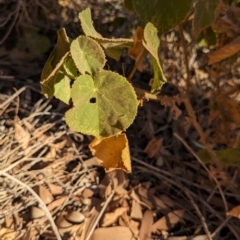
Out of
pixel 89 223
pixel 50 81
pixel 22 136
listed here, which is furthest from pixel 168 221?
pixel 50 81

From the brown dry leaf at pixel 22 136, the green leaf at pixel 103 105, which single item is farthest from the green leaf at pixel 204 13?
the brown dry leaf at pixel 22 136

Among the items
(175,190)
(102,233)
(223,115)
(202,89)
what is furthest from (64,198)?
(202,89)

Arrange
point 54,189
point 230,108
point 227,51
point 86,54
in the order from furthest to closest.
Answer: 1. point 54,189
2. point 230,108
3. point 227,51
4. point 86,54

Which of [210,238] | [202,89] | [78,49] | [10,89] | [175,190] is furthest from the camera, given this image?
[202,89]

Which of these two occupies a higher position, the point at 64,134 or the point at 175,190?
the point at 64,134

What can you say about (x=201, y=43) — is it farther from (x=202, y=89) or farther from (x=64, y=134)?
(x=64, y=134)

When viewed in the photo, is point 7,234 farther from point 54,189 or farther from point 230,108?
point 230,108

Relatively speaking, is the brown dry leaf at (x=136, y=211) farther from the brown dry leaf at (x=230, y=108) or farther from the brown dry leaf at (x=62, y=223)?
the brown dry leaf at (x=230, y=108)
